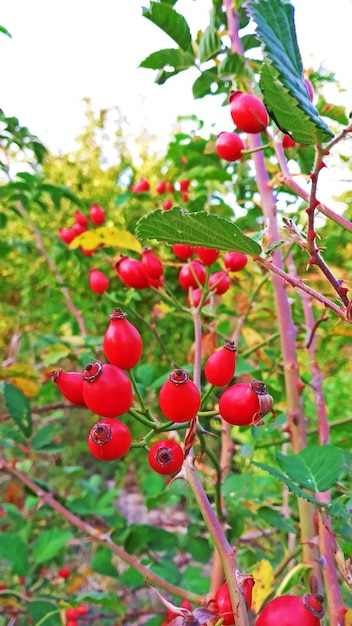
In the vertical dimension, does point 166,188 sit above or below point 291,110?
below

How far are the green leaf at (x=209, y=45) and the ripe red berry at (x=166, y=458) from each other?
77 cm

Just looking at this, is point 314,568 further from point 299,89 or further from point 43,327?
point 43,327

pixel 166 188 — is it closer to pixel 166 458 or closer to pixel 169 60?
pixel 169 60

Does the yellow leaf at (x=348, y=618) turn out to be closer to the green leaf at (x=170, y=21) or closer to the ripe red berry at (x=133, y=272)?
the ripe red berry at (x=133, y=272)

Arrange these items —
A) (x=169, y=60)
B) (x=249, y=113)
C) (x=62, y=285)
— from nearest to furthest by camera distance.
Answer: (x=249, y=113)
(x=169, y=60)
(x=62, y=285)

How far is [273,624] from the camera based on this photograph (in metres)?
0.37

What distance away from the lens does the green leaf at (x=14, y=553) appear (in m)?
0.96

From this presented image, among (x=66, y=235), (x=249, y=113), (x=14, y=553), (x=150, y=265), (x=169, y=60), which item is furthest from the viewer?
(x=66, y=235)

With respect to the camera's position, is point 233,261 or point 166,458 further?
point 233,261

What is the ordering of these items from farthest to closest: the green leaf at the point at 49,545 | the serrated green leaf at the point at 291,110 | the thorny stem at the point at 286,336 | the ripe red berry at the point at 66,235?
the ripe red berry at the point at 66,235 → the green leaf at the point at 49,545 → the thorny stem at the point at 286,336 → the serrated green leaf at the point at 291,110

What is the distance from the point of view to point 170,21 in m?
0.82

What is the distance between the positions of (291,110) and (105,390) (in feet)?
0.87

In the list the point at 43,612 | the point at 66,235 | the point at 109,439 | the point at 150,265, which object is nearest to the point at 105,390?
the point at 109,439

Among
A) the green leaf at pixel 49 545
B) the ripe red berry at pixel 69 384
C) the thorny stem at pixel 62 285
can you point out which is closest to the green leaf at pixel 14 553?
the green leaf at pixel 49 545
